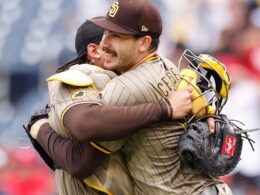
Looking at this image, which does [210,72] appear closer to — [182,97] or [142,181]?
[182,97]

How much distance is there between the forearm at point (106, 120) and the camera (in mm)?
4070

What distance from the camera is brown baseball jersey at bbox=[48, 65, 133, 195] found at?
4.18 meters

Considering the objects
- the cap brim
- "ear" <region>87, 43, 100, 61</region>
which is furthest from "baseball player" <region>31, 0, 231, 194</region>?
"ear" <region>87, 43, 100, 61</region>

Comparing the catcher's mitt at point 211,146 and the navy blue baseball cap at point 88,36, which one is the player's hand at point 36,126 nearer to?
the navy blue baseball cap at point 88,36

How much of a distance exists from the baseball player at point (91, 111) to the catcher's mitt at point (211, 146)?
0.52 feet

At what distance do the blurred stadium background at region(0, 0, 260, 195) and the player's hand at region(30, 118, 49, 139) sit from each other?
4.36m

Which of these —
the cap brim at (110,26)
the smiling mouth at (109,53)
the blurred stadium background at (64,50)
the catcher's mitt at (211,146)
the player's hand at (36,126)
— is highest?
the cap brim at (110,26)

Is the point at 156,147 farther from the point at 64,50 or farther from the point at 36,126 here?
the point at 64,50

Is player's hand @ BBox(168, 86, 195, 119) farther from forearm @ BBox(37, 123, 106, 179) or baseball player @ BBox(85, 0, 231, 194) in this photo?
forearm @ BBox(37, 123, 106, 179)

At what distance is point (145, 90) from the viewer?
4199 millimetres

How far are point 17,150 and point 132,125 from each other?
510 cm

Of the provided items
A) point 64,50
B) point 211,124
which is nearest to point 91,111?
point 211,124

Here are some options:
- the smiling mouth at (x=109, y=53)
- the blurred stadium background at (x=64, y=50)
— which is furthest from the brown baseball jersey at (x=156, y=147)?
the blurred stadium background at (x=64, y=50)

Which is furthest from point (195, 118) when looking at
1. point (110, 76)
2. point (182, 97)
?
point (110, 76)
